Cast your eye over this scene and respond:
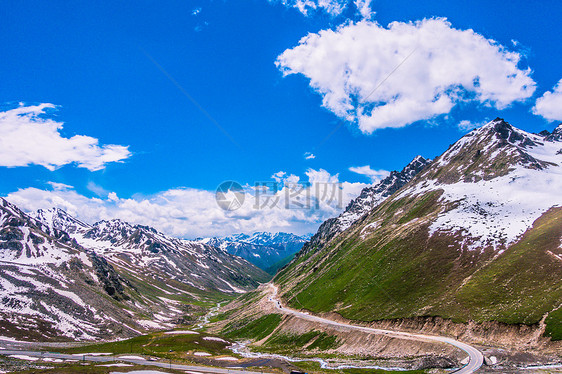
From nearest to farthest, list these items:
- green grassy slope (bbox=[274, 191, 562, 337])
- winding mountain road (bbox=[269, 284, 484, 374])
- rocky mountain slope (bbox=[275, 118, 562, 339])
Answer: winding mountain road (bbox=[269, 284, 484, 374]) < green grassy slope (bbox=[274, 191, 562, 337]) < rocky mountain slope (bbox=[275, 118, 562, 339])

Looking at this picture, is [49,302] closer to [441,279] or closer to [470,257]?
[441,279]

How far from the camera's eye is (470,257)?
370 feet

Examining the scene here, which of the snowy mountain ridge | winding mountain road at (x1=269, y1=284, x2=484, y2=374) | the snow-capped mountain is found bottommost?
winding mountain road at (x1=269, y1=284, x2=484, y2=374)

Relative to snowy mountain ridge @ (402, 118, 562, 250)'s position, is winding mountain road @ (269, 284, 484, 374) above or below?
below

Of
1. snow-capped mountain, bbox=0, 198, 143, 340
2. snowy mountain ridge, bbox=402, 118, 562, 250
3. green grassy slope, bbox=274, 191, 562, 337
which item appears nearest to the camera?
green grassy slope, bbox=274, 191, 562, 337

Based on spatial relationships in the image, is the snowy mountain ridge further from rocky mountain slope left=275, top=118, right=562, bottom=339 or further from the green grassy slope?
the green grassy slope

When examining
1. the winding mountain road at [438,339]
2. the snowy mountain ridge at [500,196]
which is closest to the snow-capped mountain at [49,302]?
the winding mountain road at [438,339]

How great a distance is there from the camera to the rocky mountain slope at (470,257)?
85688 millimetres

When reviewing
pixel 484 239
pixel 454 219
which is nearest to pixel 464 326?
pixel 484 239

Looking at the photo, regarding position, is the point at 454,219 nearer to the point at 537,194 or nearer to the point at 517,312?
the point at 537,194

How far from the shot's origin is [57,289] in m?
166

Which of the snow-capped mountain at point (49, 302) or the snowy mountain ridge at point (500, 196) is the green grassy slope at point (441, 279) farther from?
the snow-capped mountain at point (49, 302)

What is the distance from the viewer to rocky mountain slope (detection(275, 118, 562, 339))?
281 ft

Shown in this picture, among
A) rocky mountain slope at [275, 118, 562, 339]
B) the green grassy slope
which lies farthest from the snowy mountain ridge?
the green grassy slope
